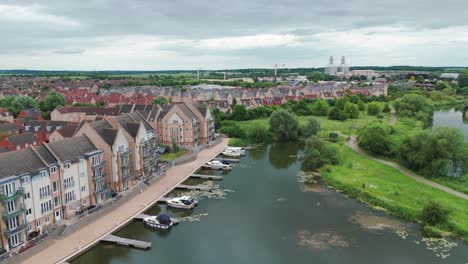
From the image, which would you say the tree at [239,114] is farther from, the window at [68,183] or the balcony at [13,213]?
the balcony at [13,213]

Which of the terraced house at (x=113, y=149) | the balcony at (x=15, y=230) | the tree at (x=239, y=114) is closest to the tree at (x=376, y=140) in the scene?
the tree at (x=239, y=114)

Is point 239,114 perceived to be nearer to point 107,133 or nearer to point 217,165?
point 217,165

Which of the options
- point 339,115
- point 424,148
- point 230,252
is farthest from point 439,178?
point 339,115

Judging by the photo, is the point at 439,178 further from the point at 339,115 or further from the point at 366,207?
the point at 339,115

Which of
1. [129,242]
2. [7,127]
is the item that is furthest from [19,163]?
[7,127]

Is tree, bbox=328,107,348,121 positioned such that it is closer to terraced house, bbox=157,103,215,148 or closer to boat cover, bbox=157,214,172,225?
terraced house, bbox=157,103,215,148
